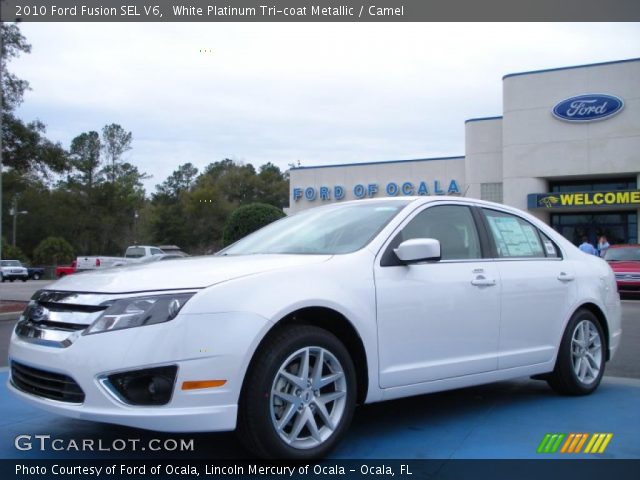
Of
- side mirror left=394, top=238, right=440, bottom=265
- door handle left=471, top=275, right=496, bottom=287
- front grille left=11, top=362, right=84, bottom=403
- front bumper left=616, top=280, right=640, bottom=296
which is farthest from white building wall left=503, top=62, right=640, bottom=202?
front grille left=11, top=362, right=84, bottom=403

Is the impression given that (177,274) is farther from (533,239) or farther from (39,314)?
(533,239)

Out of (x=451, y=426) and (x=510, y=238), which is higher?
(x=510, y=238)

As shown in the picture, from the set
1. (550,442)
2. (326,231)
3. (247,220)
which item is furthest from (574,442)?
(247,220)

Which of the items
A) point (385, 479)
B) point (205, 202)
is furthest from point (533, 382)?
point (205, 202)

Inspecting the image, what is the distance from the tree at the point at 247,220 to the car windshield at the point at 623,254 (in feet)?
30.3

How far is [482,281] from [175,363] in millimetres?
2413

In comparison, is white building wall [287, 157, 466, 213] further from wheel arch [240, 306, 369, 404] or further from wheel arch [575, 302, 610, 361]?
wheel arch [240, 306, 369, 404]

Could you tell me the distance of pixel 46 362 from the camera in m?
3.69

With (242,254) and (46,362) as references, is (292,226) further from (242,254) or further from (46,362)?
(46,362)

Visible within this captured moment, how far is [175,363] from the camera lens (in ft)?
11.3

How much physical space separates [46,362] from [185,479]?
0.98 metres
